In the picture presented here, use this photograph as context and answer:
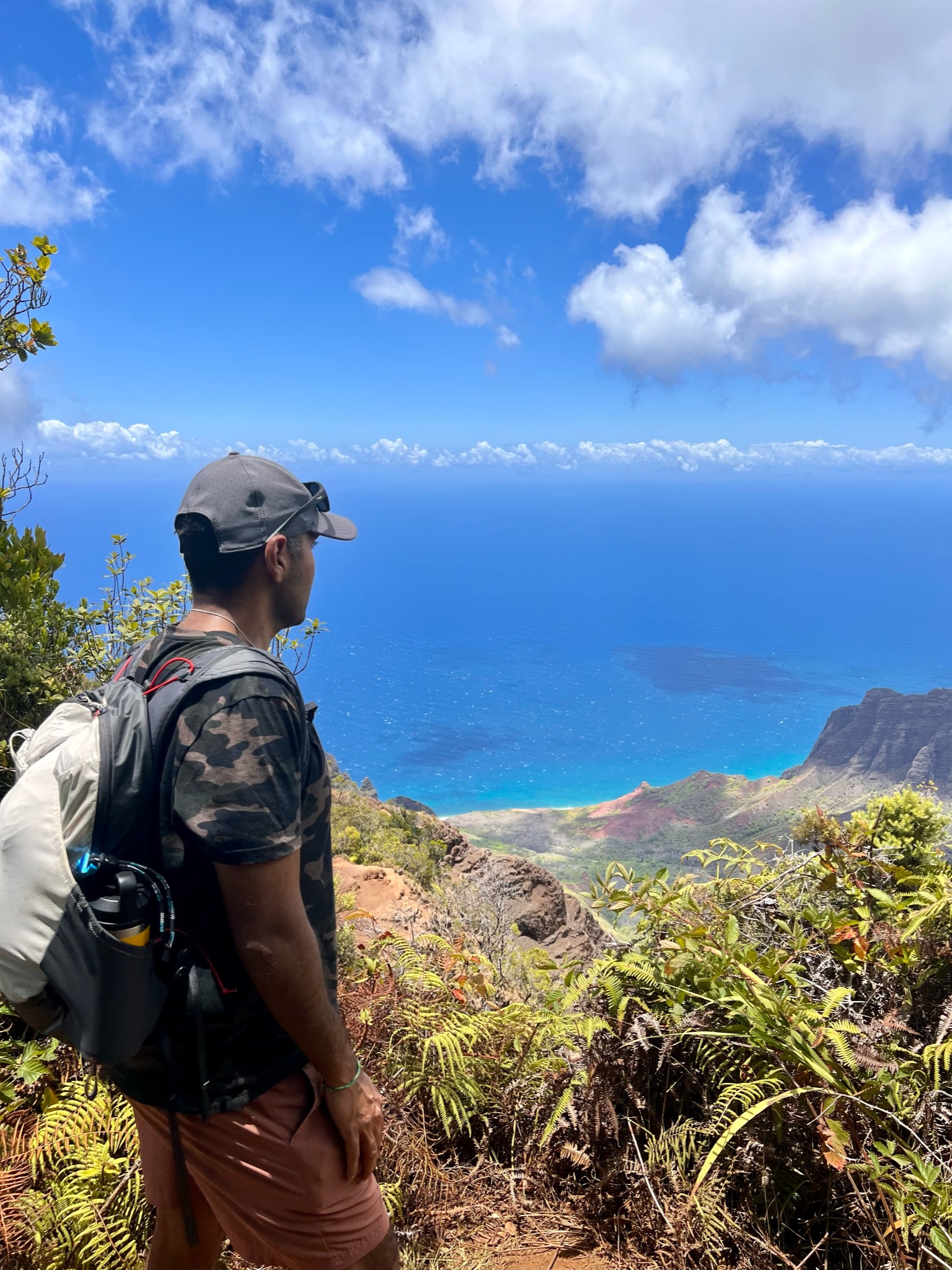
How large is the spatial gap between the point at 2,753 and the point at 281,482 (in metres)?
3.43

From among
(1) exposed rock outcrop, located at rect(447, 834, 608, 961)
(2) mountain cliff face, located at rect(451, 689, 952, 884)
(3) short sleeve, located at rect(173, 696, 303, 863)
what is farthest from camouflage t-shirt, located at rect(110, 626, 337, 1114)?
(2) mountain cliff face, located at rect(451, 689, 952, 884)

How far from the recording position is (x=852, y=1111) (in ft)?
6.87

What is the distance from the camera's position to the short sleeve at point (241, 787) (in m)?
1.48

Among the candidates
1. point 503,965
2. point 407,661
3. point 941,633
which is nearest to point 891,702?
point 503,965

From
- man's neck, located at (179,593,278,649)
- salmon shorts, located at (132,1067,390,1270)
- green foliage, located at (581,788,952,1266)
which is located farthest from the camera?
green foliage, located at (581,788,952,1266)

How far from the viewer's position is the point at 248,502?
1.86m

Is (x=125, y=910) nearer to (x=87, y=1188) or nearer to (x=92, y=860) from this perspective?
(x=92, y=860)

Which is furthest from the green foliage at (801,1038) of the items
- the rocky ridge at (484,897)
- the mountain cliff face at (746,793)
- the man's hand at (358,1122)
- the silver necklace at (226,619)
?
the mountain cliff face at (746,793)

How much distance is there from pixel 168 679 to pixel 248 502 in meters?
0.48

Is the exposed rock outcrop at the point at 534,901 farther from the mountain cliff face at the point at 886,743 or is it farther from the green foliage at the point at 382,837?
the mountain cliff face at the point at 886,743

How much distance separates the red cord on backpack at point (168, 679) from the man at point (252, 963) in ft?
0.14

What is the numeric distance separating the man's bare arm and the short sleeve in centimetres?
4

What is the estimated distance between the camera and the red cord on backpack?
63.9 inches

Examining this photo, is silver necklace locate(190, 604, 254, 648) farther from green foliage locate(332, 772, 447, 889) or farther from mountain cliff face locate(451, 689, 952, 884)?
mountain cliff face locate(451, 689, 952, 884)
